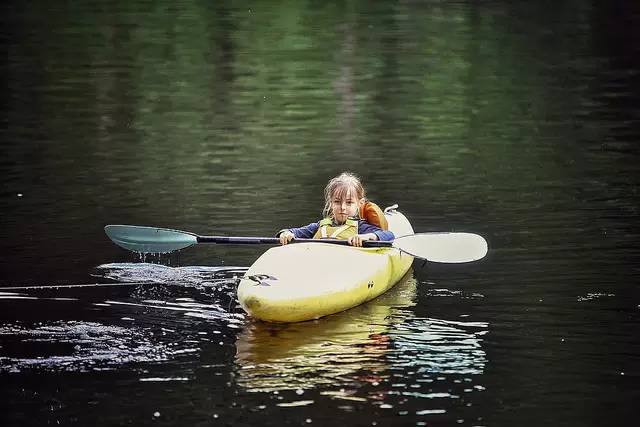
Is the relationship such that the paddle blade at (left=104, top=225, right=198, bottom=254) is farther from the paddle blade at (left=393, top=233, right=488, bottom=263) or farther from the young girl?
the paddle blade at (left=393, top=233, right=488, bottom=263)

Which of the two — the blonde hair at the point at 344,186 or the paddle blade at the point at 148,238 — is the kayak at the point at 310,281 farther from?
the paddle blade at the point at 148,238

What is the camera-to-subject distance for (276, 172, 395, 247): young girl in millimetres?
11250

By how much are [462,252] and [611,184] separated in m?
6.43

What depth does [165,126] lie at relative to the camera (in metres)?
24.1

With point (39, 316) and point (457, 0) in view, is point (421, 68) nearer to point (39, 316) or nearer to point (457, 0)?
point (457, 0)

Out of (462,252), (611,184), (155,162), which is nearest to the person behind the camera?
(462,252)

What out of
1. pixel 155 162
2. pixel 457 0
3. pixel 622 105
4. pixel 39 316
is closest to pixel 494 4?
pixel 457 0

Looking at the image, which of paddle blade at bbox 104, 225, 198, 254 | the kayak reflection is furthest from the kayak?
paddle blade at bbox 104, 225, 198, 254

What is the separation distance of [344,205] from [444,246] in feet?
3.04

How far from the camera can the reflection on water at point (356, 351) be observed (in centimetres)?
877

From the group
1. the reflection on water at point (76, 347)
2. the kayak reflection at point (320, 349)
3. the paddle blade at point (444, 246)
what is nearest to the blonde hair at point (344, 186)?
the paddle blade at point (444, 246)

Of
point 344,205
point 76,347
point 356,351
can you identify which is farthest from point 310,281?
point 76,347

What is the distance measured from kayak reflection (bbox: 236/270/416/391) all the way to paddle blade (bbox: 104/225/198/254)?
176 centimetres

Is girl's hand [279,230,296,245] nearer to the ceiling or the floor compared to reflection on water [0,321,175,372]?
nearer to the ceiling
